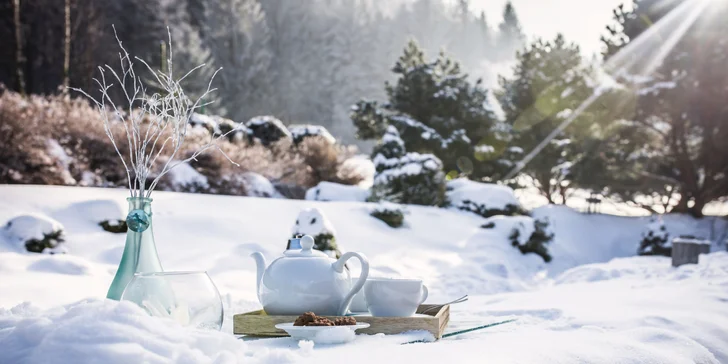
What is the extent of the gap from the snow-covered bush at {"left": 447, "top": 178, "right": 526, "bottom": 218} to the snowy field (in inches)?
22.2

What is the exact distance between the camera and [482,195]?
11.6 metres

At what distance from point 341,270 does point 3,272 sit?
124 inches

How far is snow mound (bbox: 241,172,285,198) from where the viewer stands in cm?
966

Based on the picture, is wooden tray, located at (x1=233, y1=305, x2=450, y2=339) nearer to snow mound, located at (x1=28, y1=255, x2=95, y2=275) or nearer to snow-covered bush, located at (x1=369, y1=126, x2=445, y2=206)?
snow mound, located at (x1=28, y1=255, x2=95, y2=275)

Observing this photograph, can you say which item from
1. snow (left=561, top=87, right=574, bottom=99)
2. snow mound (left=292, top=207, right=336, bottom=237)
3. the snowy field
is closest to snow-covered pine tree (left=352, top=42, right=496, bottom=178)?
snow (left=561, top=87, right=574, bottom=99)

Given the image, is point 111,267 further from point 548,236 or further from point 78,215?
point 548,236

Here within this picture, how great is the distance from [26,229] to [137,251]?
3.45 m

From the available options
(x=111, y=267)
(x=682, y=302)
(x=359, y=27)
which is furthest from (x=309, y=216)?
(x=359, y=27)

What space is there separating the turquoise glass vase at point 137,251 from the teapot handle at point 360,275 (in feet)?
1.88

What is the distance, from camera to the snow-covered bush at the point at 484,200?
11352 millimetres

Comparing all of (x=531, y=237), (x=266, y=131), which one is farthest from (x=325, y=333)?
(x=266, y=131)

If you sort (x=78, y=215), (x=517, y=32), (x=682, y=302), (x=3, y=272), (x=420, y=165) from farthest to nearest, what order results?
(x=517, y=32) → (x=420, y=165) → (x=78, y=215) → (x=3, y=272) → (x=682, y=302)

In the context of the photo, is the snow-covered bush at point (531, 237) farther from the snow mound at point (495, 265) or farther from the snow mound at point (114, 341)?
the snow mound at point (114, 341)

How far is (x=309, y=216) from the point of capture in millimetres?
5941
